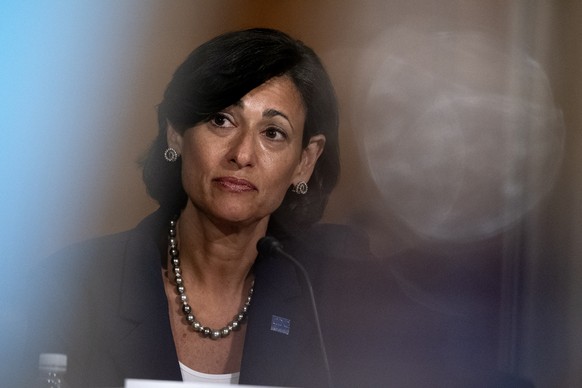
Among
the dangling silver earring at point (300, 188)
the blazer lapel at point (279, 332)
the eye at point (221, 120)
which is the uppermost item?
the eye at point (221, 120)

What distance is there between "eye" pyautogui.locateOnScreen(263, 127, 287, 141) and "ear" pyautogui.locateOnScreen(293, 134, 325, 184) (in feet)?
0.26

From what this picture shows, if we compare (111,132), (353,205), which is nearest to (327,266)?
(353,205)

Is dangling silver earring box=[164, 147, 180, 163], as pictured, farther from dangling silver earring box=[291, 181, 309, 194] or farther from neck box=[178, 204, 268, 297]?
dangling silver earring box=[291, 181, 309, 194]

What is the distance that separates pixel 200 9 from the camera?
1.87 m

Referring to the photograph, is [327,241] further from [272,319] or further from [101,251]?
[101,251]

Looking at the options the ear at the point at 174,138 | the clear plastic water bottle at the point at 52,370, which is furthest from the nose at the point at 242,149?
the clear plastic water bottle at the point at 52,370

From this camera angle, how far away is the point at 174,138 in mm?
1832

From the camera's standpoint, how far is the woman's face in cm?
180

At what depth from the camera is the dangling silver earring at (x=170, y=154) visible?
182 centimetres

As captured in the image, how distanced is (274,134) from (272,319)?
0.37 meters

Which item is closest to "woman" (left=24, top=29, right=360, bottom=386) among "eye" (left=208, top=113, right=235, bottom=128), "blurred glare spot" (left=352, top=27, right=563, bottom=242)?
"eye" (left=208, top=113, right=235, bottom=128)

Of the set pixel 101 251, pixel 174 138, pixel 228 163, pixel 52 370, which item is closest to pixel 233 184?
pixel 228 163

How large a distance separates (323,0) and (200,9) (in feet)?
0.92

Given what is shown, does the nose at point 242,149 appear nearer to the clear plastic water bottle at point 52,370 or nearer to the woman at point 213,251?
the woman at point 213,251
